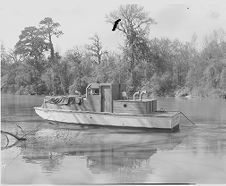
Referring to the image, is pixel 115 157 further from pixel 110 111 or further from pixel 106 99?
pixel 106 99

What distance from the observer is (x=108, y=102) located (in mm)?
20047

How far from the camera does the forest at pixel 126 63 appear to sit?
48.7 meters

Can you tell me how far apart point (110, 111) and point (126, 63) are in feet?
103

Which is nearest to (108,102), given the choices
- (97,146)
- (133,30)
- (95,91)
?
(95,91)

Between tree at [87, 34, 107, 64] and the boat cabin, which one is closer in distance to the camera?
the boat cabin

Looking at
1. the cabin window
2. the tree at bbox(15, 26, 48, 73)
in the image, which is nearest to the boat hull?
the cabin window

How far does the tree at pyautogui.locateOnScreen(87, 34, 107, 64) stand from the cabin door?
107ft

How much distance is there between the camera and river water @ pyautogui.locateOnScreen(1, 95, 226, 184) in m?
10.5

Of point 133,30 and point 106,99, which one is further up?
point 133,30

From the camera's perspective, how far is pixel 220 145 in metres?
15.5

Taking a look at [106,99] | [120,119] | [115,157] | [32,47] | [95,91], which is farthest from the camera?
[32,47]

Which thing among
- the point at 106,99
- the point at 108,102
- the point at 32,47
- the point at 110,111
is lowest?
the point at 110,111

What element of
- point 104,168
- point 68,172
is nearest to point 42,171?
point 68,172

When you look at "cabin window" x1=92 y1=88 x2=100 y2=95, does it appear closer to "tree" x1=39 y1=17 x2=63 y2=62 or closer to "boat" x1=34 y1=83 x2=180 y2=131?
"boat" x1=34 y1=83 x2=180 y2=131
